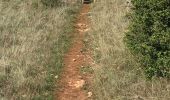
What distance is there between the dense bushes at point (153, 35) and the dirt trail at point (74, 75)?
66.1 inches

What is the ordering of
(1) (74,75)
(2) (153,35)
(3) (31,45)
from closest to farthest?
(2) (153,35) → (1) (74,75) → (3) (31,45)

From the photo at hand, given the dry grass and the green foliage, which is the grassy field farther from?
the dry grass

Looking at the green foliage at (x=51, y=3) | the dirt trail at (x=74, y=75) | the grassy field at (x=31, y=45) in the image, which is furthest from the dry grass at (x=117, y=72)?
the green foliage at (x=51, y=3)

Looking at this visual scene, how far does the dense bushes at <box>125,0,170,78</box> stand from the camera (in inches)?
337

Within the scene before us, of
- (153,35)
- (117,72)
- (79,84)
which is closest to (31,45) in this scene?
(79,84)

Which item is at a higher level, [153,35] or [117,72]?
[153,35]

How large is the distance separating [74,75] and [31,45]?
2158 millimetres

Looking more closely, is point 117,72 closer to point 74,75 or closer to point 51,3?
point 74,75

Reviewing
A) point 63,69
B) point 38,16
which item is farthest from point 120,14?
point 63,69

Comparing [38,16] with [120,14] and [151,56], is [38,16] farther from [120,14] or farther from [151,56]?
[151,56]

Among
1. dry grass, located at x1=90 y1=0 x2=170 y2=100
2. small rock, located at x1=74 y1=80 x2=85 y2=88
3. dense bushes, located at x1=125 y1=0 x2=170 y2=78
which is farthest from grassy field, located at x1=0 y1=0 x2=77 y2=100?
dense bushes, located at x1=125 y1=0 x2=170 y2=78

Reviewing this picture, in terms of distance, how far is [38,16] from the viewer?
14797 millimetres

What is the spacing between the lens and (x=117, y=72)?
9.23 m

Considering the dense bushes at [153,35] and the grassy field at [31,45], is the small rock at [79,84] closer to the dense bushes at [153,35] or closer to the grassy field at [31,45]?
the grassy field at [31,45]
